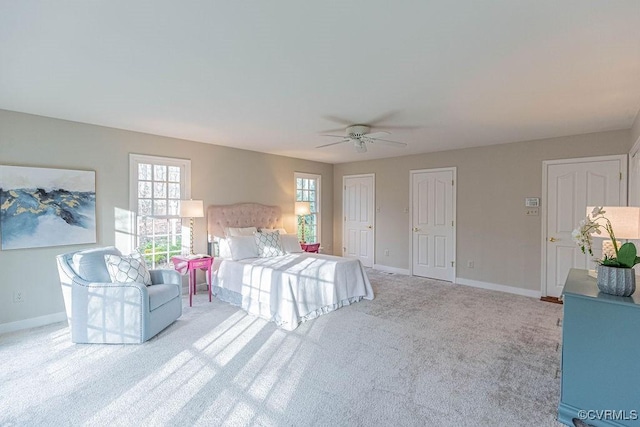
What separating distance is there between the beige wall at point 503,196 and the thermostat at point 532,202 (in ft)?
0.19

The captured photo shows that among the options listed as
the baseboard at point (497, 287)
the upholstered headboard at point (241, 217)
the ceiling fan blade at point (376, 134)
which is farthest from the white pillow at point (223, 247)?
the baseboard at point (497, 287)

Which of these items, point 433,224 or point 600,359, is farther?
point 433,224

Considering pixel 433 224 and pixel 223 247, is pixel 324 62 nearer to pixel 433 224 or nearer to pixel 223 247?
pixel 223 247

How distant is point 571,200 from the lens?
15.1 ft

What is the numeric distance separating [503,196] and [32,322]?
21.7ft

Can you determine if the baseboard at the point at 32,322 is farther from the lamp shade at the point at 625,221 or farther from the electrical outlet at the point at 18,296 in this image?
the lamp shade at the point at 625,221

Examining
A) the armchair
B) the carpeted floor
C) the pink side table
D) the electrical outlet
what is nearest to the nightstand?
the pink side table

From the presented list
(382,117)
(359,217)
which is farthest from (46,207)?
(359,217)

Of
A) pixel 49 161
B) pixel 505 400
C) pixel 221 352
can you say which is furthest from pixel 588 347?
pixel 49 161

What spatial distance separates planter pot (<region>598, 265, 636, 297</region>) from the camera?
78.1 inches

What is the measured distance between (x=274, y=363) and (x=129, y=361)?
1269 mm

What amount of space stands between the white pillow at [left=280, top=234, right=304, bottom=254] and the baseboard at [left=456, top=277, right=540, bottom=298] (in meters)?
2.93

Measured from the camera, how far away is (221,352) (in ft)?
9.74

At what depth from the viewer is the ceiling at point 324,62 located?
1727 mm
